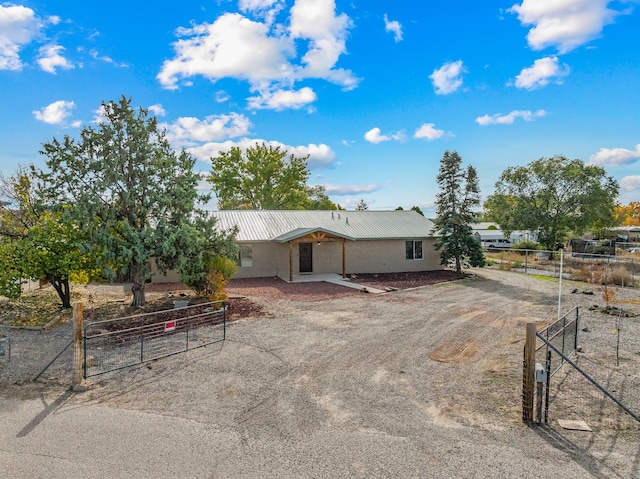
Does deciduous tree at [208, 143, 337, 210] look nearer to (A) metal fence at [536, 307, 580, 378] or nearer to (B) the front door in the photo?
(B) the front door

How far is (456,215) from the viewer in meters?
24.3

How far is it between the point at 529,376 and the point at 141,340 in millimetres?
7927

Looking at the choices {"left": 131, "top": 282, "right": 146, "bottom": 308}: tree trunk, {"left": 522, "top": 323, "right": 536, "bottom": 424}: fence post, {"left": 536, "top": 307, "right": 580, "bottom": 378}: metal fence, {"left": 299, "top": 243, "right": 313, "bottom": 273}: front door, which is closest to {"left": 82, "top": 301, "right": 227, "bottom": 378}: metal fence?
{"left": 131, "top": 282, "right": 146, "bottom": 308}: tree trunk

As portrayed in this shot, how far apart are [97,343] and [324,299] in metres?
8.64

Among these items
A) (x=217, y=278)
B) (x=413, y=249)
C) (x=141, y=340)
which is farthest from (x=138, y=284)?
(x=413, y=249)

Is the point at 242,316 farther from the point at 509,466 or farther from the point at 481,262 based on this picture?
the point at 481,262

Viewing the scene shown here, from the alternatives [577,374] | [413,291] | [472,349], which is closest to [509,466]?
[577,374]

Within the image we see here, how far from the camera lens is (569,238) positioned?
4238cm

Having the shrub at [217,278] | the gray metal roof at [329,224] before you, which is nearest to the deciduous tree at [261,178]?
the gray metal roof at [329,224]

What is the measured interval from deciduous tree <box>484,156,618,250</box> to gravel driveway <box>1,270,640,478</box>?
91.7 feet

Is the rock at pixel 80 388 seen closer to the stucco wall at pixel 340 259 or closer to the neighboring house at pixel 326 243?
the neighboring house at pixel 326 243

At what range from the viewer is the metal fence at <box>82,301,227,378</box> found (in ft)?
30.1

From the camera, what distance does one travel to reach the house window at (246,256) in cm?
2277

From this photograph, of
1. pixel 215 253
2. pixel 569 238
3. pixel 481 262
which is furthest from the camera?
pixel 569 238
